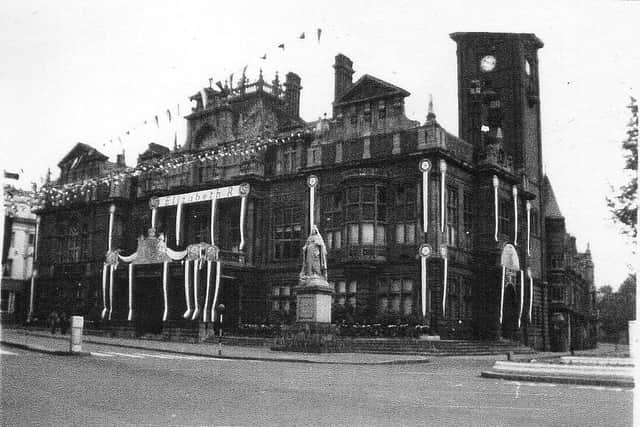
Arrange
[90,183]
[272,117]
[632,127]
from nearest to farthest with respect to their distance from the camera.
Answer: [632,127]
[272,117]
[90,183]

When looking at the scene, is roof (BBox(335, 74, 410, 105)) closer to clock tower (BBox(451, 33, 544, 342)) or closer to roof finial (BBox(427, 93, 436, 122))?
roof finial (BBox(427, 93, 436, 122))

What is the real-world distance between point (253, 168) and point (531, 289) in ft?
57.5

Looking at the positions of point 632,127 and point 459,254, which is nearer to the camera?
point 632,127

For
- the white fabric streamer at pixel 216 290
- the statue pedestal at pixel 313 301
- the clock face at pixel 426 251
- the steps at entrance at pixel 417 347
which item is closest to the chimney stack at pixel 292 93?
the white fabric streamer at pixel 216 290

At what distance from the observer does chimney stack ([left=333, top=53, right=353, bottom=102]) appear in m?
43.5

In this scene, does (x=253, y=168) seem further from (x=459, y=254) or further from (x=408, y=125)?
(x=459, y=254)

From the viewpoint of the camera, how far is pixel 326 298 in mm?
28750

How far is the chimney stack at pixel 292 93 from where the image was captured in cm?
4791

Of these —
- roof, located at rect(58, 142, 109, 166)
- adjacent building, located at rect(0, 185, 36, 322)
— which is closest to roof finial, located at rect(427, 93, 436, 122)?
roof, located at rect(58, 142, 109, 166)

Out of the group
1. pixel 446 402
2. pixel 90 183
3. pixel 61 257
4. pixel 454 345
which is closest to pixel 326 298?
pixel 454 345

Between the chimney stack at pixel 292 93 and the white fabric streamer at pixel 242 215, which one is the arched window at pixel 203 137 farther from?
the white fabric streamer at pixel 242 215

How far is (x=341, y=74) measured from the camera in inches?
1729

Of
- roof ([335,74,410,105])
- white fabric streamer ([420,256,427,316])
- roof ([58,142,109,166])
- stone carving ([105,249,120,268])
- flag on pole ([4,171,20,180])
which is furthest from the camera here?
roof ([58,142,109,166])

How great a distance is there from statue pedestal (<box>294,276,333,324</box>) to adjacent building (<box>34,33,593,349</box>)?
Answer: 6688mm
